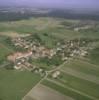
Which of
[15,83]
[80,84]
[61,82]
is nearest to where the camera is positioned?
[80,84]

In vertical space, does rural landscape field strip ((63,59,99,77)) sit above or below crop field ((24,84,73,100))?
below

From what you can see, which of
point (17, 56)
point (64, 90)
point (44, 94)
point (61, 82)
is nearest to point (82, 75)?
point (61, 82)

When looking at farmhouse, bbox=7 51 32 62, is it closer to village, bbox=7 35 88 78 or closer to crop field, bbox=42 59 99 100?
village, bbox=7 35 88 78

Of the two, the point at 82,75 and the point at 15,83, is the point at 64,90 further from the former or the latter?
the point at 15,83

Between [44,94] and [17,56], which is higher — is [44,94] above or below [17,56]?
above

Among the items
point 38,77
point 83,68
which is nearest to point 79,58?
point 83,68

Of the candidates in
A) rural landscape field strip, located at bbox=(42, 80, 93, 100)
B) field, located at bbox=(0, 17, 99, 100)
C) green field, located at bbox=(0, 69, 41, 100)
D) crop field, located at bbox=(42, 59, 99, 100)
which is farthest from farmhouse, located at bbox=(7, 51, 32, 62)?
rural landscape field strip, located at bbox=(42, 80, 93, 100)

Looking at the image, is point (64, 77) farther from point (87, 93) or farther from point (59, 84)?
point (87, 93)
